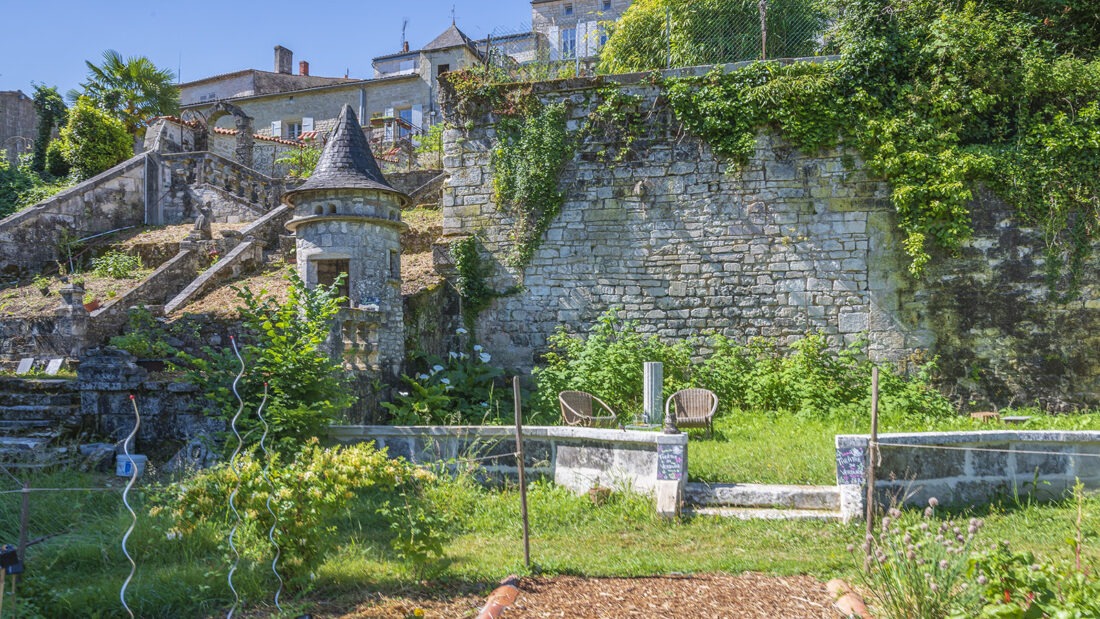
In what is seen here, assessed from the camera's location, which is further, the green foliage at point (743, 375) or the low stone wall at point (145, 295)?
the low stone wall at point (145, 295)

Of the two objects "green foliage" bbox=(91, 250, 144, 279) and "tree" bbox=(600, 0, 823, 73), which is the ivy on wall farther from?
"green foliage" bbox=(91, 250, 144, 279)

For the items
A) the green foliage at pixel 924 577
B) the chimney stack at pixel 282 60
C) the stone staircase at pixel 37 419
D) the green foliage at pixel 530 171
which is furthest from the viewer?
the chimney stack at pixel 282 60

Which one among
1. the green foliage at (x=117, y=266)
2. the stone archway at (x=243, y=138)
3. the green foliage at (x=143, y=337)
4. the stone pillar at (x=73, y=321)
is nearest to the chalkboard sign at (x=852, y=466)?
the green foliage at (x=143, y=337)

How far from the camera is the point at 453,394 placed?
10492 mm

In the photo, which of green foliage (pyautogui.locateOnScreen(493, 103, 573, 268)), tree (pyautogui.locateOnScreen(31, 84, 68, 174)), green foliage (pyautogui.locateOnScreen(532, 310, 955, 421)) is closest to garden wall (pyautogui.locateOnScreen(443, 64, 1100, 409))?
green foliage (pyautogui.locateOnScreen(493, 103, 573, 268))

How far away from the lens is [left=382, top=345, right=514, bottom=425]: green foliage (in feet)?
30.1

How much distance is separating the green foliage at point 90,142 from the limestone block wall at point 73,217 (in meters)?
3.52

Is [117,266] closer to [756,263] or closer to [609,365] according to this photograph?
[609,365]

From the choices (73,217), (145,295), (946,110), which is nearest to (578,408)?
(946,110)

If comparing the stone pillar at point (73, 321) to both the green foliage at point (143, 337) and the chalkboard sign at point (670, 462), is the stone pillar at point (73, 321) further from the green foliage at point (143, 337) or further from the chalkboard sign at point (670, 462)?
the chalkboard sign at point (670, 462)

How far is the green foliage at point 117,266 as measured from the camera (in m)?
13.8

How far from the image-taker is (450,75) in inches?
465

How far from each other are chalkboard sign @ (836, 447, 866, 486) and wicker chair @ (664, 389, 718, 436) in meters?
2.99

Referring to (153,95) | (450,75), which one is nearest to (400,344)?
(450,75)
